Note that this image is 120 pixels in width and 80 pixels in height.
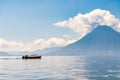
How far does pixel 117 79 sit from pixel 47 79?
19.3 metres

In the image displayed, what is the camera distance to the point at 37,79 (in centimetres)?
8306

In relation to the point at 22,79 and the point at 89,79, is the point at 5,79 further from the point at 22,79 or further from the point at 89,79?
the point at 89,79

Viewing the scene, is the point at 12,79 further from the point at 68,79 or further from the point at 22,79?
the point at 68,79

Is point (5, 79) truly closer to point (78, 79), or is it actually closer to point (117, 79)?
point (78, 79)

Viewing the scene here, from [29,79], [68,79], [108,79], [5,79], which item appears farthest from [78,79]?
[5,79]

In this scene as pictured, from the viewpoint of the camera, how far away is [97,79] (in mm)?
82125

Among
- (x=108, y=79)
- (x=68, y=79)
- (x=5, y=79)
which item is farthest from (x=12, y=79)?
(x=108, y=79)

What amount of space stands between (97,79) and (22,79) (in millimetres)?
20624

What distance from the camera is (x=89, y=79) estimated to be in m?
81.8

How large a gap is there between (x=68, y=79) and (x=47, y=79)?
19.9 feet

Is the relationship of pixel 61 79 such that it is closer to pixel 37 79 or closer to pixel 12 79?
pixel 37 79

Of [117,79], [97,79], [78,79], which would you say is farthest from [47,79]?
[117,79]

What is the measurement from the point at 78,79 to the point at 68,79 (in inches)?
108

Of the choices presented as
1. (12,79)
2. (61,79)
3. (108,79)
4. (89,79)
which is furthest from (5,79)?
(108,79)
